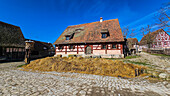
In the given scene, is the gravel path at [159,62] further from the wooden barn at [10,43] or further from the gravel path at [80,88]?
the wooden barn at [10,43]

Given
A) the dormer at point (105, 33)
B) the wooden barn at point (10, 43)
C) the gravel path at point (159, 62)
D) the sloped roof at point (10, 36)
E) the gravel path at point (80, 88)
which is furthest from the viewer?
the sloped roof at point (10, 36)

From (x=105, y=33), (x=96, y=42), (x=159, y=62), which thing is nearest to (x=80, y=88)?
(x=159, y=62)

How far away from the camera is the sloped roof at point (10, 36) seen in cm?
1565

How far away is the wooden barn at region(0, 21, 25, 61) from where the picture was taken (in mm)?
15316

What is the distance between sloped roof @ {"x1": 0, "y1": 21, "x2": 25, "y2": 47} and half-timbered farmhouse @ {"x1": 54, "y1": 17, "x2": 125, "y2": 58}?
8.82 m

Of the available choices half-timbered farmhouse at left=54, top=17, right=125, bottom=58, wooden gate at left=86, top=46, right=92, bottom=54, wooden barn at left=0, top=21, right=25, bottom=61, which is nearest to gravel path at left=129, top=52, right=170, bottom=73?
half-timbered farmhouse at left=54, top=17, right=125, bottom=58

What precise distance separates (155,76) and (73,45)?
13.7 metres

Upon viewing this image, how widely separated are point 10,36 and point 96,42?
18.6 metres

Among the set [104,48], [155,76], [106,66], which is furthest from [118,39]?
[155,76]

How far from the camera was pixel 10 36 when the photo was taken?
1706 centimetres

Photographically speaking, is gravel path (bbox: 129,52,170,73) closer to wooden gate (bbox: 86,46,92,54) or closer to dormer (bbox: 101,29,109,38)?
dormer (bbox: 101,29,109,38)

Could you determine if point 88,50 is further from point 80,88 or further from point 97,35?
point 80,88

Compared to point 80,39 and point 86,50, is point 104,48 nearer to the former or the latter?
point 86,50

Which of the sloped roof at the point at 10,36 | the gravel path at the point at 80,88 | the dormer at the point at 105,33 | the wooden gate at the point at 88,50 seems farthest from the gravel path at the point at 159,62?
the sloped roof at the point at 10,36
